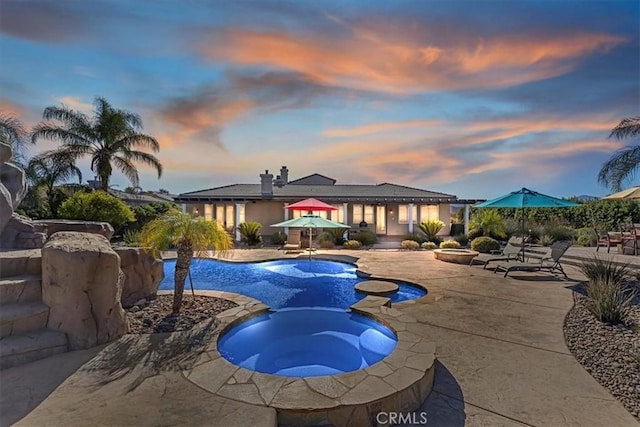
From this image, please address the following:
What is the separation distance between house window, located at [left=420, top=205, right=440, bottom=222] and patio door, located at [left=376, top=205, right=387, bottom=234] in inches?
111

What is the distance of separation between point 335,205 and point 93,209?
14769mm

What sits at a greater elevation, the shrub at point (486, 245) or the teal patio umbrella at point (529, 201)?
the teal patio umbrella at point (529, 201)

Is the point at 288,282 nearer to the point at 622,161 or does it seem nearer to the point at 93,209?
the point at 93,209

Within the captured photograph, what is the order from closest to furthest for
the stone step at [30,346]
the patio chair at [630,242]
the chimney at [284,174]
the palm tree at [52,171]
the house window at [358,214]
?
the stone step at [30,346]
the patio chair at [630,242]
the palm tree at [52,171]
the house window at [358,214]
the chimney at [284,174]

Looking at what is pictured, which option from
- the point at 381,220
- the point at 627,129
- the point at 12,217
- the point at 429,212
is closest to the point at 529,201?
the point at 627,129

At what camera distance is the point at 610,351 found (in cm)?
454

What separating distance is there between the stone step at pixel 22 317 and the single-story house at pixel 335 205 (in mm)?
15694

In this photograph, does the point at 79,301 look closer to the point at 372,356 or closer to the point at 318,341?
the point at 318,341

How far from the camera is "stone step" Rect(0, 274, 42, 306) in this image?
169 inches

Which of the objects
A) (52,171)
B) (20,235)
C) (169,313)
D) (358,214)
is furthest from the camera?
(358,214)

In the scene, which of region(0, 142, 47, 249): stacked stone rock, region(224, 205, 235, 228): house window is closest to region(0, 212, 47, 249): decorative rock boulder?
region(0, 142, 47, 249): stacked stone rock

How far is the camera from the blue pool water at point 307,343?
15.3 ft

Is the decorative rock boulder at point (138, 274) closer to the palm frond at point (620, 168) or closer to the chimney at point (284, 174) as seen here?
the palm frond at point (620, 168)

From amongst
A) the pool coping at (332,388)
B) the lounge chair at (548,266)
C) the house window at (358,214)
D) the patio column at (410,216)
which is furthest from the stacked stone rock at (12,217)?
the patio column at (410,216)
